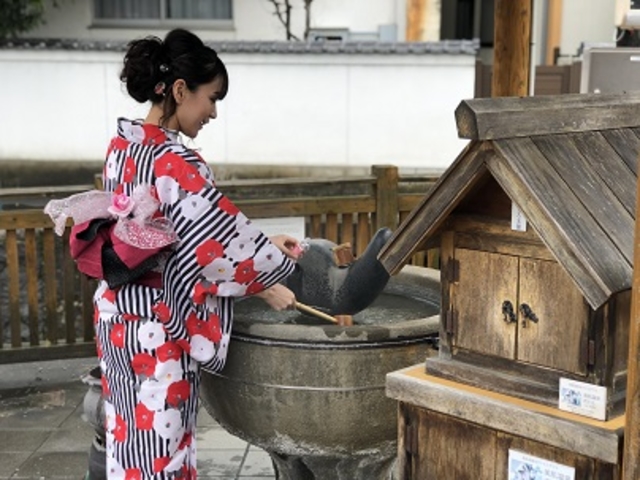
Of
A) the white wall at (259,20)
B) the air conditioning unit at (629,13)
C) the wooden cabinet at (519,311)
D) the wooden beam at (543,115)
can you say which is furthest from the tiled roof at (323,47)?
the wooden cabinet at (519,311)

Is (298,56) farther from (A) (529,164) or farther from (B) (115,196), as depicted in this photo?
(A) (529,164)

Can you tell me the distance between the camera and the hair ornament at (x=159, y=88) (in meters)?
3.05

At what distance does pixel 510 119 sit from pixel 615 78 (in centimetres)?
278

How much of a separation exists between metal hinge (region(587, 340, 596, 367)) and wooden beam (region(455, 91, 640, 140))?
0.49m

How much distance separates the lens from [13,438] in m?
4.87

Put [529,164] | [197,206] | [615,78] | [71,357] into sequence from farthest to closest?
[71,357], [615,78], [197,206], [529,164]

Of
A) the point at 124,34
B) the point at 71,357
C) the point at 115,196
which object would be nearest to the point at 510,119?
the point at 115,196

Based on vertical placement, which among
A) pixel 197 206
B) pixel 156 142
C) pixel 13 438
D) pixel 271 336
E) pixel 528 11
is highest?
pixel 528 11

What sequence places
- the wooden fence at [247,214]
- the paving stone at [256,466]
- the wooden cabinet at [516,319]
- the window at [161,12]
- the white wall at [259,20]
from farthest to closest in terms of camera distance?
Answer: the window at [161,12] → the white wall at [259,20] → the wooden fence at [247,214] → the paving stone at [256,466] → the wooden cabinet at [516,319]

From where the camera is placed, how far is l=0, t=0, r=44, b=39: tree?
50.5 ft

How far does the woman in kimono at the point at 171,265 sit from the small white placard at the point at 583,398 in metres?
1.24

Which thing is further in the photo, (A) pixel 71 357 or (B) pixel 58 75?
(B) pixel 58 75

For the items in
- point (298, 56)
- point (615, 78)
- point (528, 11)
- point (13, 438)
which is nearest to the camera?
point (528, 11)

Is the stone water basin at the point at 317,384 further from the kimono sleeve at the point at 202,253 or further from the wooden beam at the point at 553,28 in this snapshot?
the wooden beam at the point at 553,28
